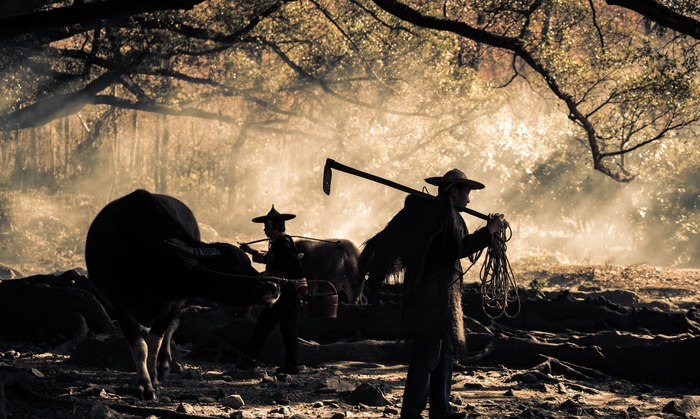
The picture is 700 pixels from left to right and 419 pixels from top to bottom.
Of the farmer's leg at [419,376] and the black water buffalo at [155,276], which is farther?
the black water buffalo at [155,276]

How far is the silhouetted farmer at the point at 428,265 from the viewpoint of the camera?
7.04 m

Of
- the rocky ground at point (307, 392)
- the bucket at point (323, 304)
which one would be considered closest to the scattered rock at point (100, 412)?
the rocky ground at point (307, 392)

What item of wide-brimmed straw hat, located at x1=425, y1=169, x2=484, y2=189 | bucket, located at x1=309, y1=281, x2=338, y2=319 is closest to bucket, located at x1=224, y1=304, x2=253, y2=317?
bucket, located at x1=309, y1=281, x2=338, y2=319

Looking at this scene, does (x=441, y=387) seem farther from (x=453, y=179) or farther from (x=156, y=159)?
(x=156, y=159)

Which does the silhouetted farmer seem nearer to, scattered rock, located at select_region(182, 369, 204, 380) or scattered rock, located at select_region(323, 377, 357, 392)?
scattered rock, located at select_region(323, 377, 357, 392)

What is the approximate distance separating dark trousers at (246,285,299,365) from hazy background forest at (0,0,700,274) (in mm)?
10283

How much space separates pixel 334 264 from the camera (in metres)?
15.6

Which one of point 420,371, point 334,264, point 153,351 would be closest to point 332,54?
point 334,264

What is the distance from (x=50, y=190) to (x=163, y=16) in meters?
17.4

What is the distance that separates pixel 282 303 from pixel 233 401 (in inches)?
85.6

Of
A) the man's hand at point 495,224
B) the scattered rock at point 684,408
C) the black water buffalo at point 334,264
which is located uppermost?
the man's hand at point 495,224

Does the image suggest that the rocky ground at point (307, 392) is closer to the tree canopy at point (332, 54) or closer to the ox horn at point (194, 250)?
the ox horn at point (194, 250)

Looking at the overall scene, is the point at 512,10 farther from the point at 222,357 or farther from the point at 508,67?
the point at 508,67

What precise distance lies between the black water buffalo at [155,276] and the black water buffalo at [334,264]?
5.92 meters
